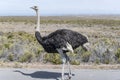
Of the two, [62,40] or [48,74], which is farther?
[48,74]

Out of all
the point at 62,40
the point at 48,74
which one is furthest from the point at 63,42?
the point at 48,74

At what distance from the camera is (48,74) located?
542 inches

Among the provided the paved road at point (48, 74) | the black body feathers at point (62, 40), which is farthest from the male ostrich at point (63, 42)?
the paved road at point (48, 74)

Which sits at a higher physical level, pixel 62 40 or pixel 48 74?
pixel 62 40

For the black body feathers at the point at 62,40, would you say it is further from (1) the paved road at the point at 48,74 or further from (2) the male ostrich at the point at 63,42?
(1) the paved road at the point at 48,74

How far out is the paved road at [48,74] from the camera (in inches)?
512

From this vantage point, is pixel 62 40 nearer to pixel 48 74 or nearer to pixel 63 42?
pixel 63 42

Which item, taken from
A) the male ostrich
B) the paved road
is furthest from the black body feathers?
the paved road

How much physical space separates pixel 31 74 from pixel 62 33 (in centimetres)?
200

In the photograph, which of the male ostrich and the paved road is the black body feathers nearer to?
the male ostrich

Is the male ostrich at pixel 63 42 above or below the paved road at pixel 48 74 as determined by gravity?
above

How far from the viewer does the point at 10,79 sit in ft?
41.7

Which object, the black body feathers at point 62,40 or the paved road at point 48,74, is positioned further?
the paved road at point 48,74

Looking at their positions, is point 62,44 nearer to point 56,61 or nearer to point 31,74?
point 31,74
